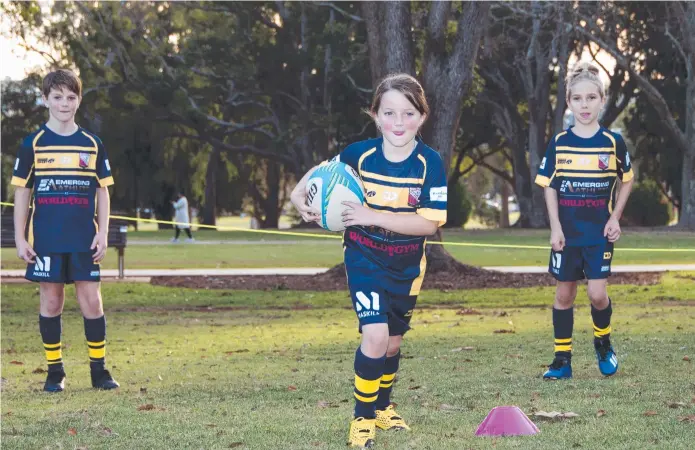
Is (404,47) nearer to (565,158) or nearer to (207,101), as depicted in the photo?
(565,158)

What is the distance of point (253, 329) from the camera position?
13.9 metres

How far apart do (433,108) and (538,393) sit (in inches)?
513

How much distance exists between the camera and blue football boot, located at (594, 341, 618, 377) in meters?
8.60

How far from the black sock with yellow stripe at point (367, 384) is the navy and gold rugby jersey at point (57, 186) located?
3109 millimetres

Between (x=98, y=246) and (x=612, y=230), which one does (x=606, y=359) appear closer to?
(x=612, y=230)

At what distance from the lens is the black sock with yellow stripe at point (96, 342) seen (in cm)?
874

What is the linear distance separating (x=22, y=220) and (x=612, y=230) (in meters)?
4.51

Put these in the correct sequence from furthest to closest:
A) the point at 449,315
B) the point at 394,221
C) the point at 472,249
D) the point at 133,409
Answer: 1. the point at 472,249
2. the point at 449,315
3. the point at 133,409
4. the point at 394,221

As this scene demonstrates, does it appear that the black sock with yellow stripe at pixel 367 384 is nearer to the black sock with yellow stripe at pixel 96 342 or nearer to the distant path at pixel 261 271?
the black sock with yellow stripe at pixel 96 342

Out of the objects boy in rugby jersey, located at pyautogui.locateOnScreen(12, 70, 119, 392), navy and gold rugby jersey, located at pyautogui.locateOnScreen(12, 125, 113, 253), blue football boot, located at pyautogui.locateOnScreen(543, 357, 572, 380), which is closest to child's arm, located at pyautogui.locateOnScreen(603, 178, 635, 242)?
blue football boot, located at pyautogui.locateOnScreen(543, 357, 572, 380)

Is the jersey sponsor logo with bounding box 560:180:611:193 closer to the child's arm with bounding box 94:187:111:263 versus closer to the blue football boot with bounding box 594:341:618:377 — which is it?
the blue football boot with bounding box 594:341:618:377

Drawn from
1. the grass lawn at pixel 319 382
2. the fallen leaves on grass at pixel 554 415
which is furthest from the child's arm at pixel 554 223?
the fallen leaves on grass at pixel 554 415

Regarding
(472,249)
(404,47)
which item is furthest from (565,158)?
(472,249)

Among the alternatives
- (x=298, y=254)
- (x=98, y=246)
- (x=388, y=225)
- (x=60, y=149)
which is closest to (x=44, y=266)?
(x=98, y=246)
